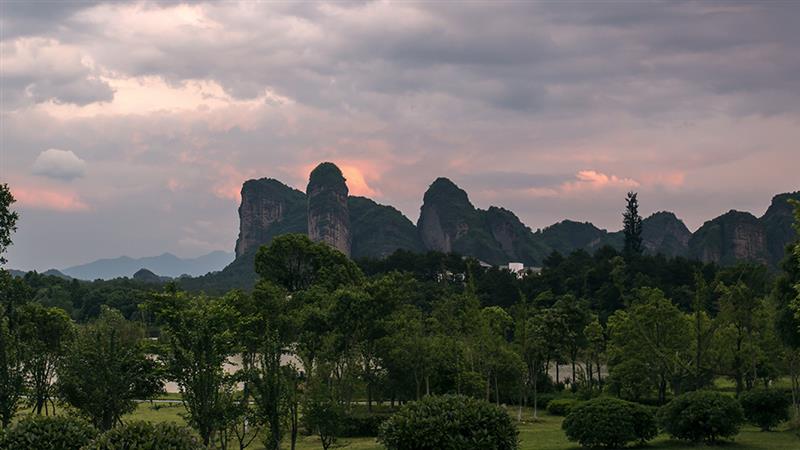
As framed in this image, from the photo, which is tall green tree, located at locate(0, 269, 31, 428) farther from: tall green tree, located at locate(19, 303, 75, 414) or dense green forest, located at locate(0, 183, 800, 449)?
tall green tree, located at locate(19, 303, 75, 414)

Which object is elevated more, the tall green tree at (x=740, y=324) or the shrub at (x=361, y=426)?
the tall green tree at (x=740, y=324)

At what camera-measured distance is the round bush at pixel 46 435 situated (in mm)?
20719

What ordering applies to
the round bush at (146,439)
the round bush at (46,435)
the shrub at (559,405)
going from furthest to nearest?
the shrub at (559,405)
the round bush at (46,435)
the round bush at (146,439)

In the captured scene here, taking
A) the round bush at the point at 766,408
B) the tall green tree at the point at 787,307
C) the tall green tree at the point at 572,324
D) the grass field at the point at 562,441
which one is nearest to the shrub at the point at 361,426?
the grass field at the point at 562,441

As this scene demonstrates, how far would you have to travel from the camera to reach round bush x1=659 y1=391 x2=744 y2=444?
29.5 metres

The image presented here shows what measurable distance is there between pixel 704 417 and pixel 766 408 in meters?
5.77

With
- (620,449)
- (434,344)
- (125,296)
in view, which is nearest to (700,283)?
(434,344)

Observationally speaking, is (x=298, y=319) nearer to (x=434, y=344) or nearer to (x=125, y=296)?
(x=434, y=344)

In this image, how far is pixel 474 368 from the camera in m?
46.1

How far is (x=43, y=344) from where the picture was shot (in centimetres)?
3762

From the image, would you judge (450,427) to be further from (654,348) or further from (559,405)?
(559,405)

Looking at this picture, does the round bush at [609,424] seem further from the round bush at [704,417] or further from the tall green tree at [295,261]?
the tall green tree at [295,261]

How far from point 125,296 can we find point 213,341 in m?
88.7

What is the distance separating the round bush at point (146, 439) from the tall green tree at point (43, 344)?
16304 mm
